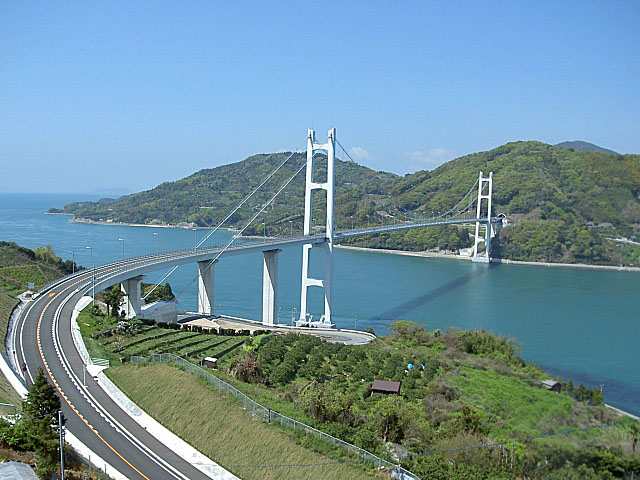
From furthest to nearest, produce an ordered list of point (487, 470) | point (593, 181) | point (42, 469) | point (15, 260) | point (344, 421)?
point (593, 181) < point (15, 260) < point (344, 421) < point (487, 470) < point (42, 469)

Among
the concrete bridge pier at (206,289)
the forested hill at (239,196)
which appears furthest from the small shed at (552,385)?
the forested hill at (239,196)

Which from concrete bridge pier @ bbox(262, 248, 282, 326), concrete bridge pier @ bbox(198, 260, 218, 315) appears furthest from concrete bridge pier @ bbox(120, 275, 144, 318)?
concrete bridge pier @ bbox(262, 248, 282, 326)

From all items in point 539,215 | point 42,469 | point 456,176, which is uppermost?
point 456,176

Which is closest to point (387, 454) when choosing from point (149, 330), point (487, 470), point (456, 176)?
point (487, 470)

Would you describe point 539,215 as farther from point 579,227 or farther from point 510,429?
point 510,429

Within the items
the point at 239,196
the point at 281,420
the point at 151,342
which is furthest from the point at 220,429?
the point at 239,196
